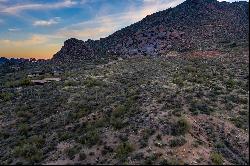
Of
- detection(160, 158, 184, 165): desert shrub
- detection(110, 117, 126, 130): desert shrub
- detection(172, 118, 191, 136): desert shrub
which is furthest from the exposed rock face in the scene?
detection(160, 158, 184, 165): desert shrub

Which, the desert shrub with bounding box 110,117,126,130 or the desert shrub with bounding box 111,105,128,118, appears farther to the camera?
the desert shrub with bounding box 111,105,128,118

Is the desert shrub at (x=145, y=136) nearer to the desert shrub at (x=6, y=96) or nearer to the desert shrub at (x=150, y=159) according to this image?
the desert shrub at (x=150, y=159)

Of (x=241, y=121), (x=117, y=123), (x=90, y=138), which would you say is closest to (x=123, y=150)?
(x=90, y=138)

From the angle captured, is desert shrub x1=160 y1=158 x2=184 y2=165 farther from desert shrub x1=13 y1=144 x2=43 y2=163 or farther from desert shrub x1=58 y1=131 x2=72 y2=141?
desert shrub x1=58 y1=131 x2=72 y2=141

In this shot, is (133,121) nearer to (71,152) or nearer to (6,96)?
(71,152)

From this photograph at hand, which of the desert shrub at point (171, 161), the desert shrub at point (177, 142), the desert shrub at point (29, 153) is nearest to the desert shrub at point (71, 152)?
the desert shrub at point (29, 153)

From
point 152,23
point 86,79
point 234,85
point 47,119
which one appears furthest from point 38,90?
point 152,23
